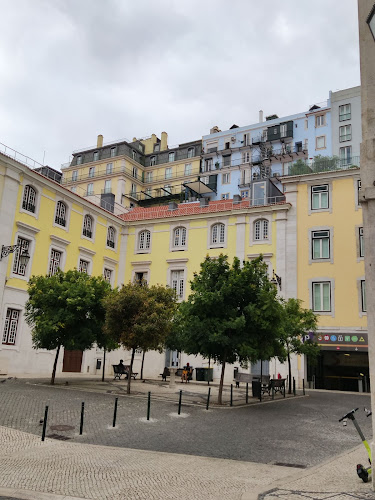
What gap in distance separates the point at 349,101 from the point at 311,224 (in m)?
25.0

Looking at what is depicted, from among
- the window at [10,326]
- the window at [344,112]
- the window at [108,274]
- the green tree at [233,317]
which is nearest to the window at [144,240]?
the window at [108,274]

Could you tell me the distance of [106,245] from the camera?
35.6 meters

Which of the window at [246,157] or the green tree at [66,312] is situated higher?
the window at [246,157]

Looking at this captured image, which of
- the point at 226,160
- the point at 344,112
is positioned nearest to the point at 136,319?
the point at 226,160

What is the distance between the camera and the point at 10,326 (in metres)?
26.5

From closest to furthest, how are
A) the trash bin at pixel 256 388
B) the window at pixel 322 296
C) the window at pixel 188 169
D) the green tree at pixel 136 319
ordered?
the green tree at pixel 136 319 < the trash bin at pixel 256 388 < the window at pixel 322 296 < the window at pixel 188 169

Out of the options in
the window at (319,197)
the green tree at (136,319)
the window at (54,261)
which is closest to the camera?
the green tree at (136,319)

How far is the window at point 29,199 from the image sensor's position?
91.8 ft

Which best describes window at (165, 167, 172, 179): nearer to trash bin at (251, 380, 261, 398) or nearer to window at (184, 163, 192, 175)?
window at (184, 163, 192, 175)

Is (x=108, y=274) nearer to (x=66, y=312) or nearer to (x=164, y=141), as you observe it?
(x=66, y=312)

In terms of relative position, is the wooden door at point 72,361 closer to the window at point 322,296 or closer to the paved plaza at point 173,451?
the paved plaza at point 173,451

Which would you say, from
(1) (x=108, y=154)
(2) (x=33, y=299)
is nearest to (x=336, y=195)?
(2) (x=33, y=299)

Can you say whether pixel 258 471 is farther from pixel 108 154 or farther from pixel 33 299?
pixel 108 154

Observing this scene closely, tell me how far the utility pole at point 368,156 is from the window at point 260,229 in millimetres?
25188
